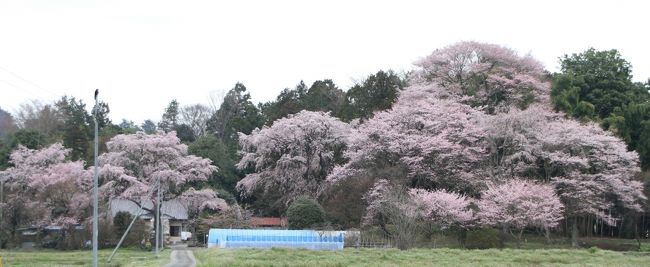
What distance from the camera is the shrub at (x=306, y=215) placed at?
45.3 m

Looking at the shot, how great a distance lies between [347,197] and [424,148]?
6896 millimetres

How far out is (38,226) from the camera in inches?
1976

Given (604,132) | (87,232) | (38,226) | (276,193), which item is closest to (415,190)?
(604,132)

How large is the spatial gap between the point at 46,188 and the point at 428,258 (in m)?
34.6

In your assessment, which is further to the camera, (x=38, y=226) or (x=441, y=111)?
(x=38, y=226)

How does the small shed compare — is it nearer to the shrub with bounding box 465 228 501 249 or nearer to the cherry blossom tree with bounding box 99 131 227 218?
the cherry blossom tree with bounding box 99 131 227 218

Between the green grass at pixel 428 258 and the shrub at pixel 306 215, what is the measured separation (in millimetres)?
12010

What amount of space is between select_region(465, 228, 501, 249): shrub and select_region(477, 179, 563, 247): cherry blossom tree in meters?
1.20

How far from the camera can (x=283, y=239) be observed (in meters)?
42.7

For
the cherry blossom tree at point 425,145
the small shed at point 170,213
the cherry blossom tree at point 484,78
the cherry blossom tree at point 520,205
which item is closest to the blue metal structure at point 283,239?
the cherry blossom tree at point 425,145

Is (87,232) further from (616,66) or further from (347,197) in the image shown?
(616,66)

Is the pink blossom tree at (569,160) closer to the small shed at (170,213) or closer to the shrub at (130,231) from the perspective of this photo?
the shrub at (130,231)

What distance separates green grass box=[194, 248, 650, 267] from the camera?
90.1 ft

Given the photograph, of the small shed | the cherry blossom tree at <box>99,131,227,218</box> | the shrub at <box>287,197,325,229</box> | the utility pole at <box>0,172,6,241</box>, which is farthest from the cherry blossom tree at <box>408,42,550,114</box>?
the utility pole at <box>0,172,6,241</box>
